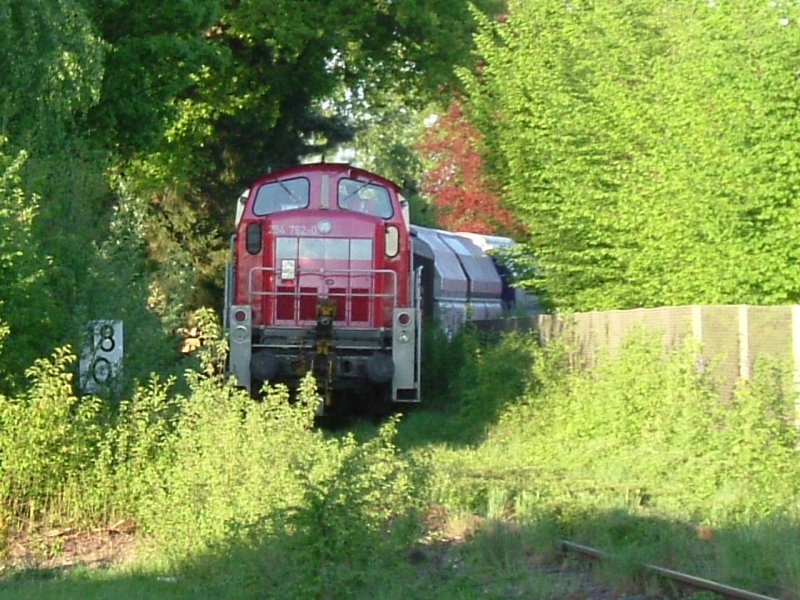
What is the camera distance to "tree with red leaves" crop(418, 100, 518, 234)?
48.2 m

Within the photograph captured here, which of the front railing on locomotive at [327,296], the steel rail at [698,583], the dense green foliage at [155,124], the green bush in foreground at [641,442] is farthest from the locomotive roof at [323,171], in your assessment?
the steel rail at [698,583]

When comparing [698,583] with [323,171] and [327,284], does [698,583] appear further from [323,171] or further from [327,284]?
[323,171]

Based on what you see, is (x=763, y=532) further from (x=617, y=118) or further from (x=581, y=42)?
(x=581, y=42)

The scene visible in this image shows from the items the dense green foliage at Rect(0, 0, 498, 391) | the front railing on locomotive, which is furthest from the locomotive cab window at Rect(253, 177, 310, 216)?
the dense green foliage at Rect(0, 0, 498, 391)

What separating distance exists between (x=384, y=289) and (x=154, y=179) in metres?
15.3

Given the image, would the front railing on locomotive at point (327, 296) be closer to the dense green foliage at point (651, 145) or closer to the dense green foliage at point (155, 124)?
the dense green foliage at point (155, 124)

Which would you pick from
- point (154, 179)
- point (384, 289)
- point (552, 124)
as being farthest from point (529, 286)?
point (154, 179)

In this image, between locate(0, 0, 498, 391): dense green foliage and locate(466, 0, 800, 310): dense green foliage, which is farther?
locate(466, 0, 800, 310): dense green foliage

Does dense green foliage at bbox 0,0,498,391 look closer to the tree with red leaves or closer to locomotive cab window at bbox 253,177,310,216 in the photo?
Result: locomotive cab window at bbox 253,177,310,216

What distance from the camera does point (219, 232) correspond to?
35.0 metres

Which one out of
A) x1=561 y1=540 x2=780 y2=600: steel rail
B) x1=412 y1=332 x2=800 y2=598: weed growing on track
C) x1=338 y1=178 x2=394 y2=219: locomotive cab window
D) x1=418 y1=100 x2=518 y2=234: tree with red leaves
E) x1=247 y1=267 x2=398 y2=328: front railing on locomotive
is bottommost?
x1=561 y1=540 x2=780 y2=600: steel rail

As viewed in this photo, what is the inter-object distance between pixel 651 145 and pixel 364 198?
4453mm

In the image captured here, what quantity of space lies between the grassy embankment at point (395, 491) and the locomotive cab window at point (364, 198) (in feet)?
14.9

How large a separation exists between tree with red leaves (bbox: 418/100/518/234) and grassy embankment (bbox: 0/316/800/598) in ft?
93.8
